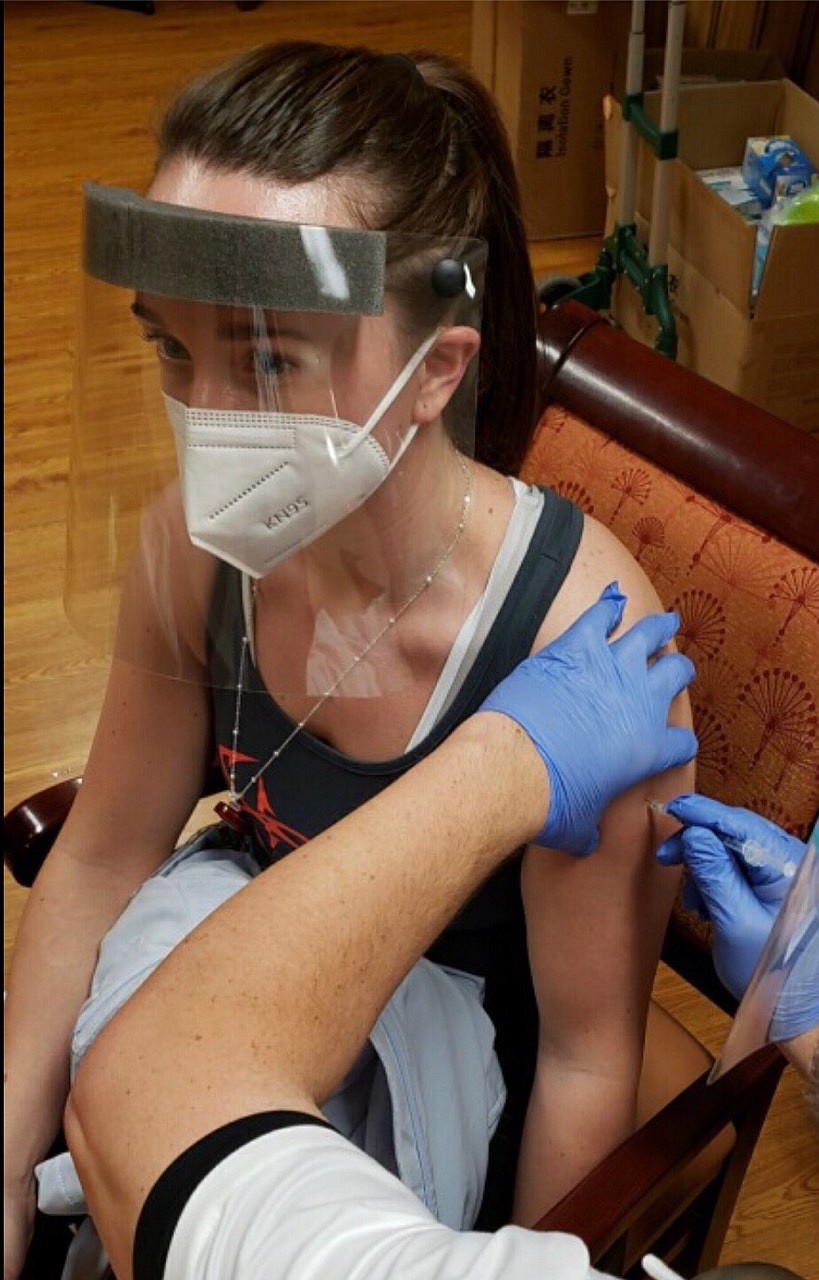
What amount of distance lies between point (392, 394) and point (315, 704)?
327mm

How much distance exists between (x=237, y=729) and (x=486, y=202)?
0.52m

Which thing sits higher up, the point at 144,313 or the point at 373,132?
the point at 373,132

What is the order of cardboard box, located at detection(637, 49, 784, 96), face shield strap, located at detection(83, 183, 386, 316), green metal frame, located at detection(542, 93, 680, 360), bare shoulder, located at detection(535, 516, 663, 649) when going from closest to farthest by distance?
1. face shield strap, located at detection(83, 183, 386, 316)
2. bare shoulder, located at detection(535, 516, 663, 649)
3. green metal frame, located at detection(542, 93, 680, 360)
4. cardboard box, located at detection(637, 49, 784, 96)

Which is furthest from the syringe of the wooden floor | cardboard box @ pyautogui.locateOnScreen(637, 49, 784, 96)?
cardboard box @ pyautogui.locateOnScreen(637, 49, 784, 96)

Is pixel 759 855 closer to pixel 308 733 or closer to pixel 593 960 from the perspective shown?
pixel 593 960

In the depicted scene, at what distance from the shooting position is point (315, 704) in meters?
1.24

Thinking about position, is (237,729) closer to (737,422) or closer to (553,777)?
(553,777)

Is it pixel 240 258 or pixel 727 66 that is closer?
pixel 240 258

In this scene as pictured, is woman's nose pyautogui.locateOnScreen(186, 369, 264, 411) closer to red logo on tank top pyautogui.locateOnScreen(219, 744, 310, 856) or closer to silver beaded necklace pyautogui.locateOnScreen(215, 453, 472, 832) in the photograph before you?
silver beaded necklace pyautogui.locateOnScreen(215, 453, 472, 832)

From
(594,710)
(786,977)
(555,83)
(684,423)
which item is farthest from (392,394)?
(555,83)

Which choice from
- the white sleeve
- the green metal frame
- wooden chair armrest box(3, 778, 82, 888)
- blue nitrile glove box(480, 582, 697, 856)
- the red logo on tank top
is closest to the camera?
the white sleeve

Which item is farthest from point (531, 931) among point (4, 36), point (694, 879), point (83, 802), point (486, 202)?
point (4, 36)

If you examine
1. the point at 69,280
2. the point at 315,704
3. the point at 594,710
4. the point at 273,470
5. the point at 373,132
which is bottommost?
the point at 69,280

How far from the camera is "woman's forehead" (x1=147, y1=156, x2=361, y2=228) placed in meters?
0.97
